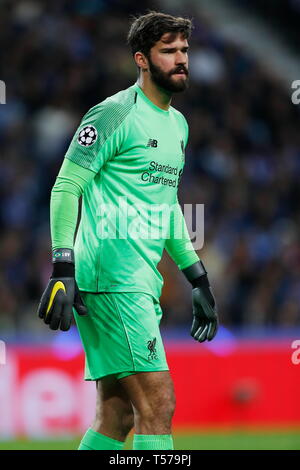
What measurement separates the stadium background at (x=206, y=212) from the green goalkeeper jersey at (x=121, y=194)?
3.89 m

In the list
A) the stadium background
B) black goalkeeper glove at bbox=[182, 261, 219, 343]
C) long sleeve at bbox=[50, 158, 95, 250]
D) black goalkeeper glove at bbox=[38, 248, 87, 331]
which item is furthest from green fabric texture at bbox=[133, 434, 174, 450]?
the stadium background

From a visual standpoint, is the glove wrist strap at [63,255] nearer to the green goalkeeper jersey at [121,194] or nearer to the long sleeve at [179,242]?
the green goalkeeper jersey at [121,194]

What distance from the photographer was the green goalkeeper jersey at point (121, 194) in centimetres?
414

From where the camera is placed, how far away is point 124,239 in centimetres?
421

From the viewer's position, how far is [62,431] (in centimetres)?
814

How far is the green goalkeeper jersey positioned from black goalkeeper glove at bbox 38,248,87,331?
0.23 meters

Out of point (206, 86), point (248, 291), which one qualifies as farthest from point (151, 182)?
point (206, 86)

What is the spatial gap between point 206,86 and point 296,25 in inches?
102

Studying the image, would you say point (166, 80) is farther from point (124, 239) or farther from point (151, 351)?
point (151, 351)

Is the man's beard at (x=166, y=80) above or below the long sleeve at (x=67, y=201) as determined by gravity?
above

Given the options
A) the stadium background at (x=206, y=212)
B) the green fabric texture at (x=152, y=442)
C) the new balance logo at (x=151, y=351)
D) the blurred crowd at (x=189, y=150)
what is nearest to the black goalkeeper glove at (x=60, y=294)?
the new balance logo at (x=151, y=351)

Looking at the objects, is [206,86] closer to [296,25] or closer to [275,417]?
[296,25]

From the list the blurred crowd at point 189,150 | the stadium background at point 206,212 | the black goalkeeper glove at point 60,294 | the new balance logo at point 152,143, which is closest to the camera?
the black goalkeeper glove at point 60,294

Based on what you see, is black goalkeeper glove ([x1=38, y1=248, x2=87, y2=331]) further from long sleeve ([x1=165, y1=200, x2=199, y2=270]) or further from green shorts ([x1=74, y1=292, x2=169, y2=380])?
long sleeve ([x1=165, y1=200, x2=199, y2=270])
